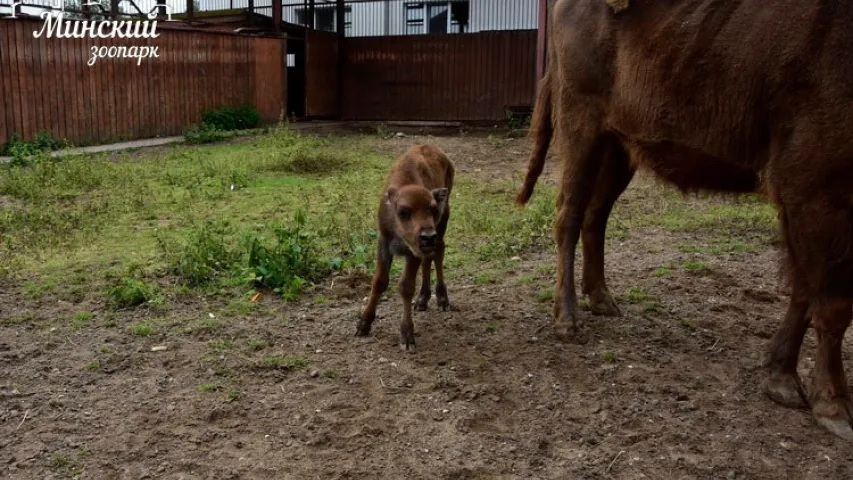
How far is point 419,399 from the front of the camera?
4133 mm

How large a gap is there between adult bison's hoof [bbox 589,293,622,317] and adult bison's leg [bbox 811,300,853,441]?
167 centimetres

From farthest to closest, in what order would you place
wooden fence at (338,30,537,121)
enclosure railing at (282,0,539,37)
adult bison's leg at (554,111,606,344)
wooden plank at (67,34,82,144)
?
enclosure railing at (282,0,539,37) < wooden fence at (338,30,537,121) < wooden plank at (67,34,82,144) < adult bison's leg at (554,111,606,344)

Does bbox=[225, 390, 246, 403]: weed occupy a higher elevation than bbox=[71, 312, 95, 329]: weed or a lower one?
lower

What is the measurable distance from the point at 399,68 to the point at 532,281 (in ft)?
61.8

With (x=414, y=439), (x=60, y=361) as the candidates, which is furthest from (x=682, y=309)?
(x=60, y=361)

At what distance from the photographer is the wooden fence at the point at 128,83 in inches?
576

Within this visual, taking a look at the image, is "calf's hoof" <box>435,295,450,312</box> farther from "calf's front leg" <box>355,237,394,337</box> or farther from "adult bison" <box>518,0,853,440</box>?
"adult bison" <box>518,0,853,440</box>

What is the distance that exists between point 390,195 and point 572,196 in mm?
1318

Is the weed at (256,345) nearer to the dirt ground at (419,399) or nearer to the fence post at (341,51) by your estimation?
the dirt ground at (419,399)

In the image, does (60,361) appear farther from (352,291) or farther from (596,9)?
(596,9)

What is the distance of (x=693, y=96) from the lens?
438cm

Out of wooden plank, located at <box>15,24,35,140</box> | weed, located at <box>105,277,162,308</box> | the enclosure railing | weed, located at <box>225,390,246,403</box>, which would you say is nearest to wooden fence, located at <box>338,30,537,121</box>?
the enclosure railing

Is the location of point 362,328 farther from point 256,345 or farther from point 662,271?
point 662,271

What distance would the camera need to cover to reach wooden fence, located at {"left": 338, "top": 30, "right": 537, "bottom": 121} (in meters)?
22.5
